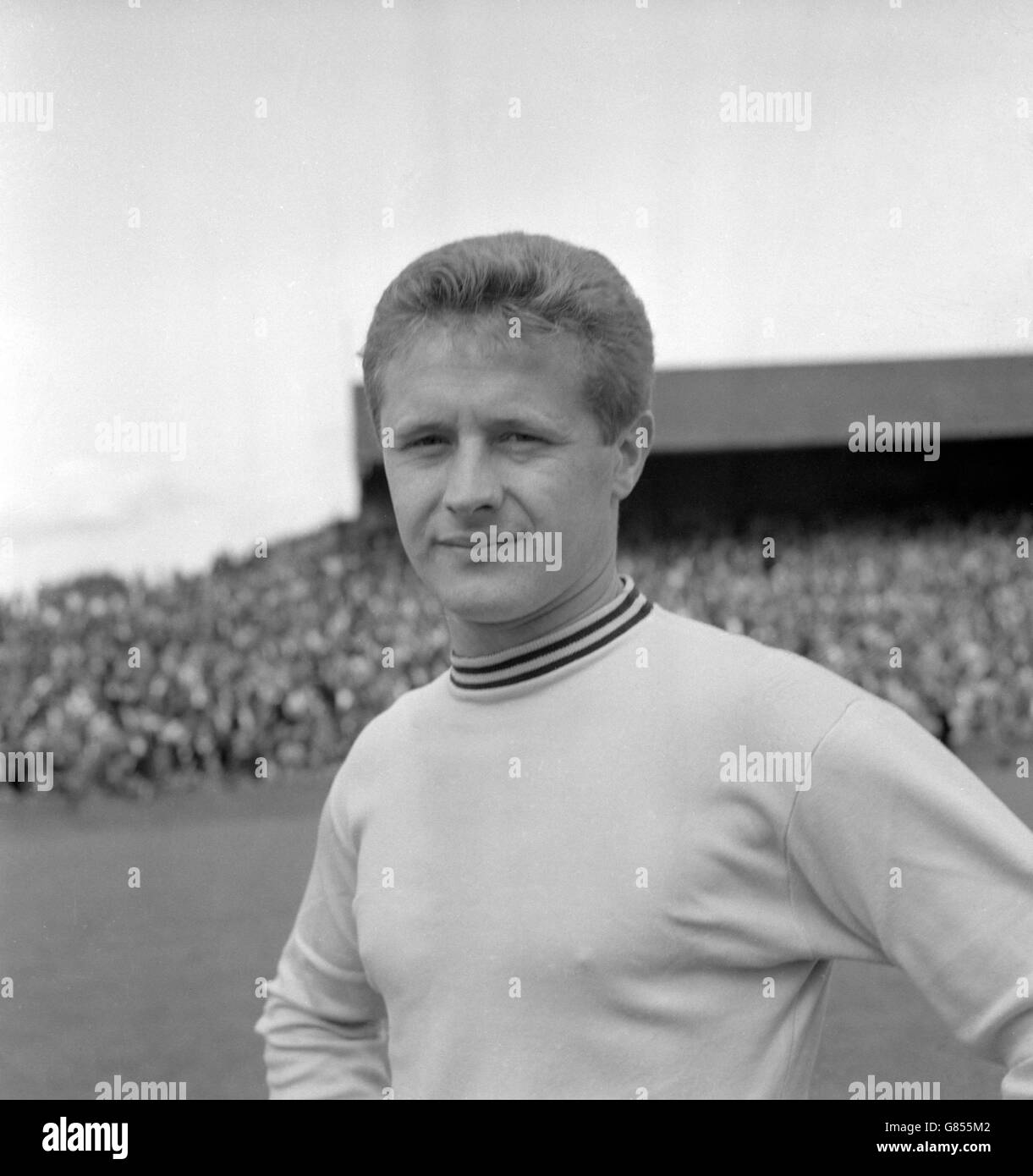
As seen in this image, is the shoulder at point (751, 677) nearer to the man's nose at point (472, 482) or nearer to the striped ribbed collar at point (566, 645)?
the striped ribbed collar at point (566, 645)

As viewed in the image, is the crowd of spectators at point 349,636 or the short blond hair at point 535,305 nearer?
the short blond hair at point 535,305

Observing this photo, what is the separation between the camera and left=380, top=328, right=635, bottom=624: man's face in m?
0.87

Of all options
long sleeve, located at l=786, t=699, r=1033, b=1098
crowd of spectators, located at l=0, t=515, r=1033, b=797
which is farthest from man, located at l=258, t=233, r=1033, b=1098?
crowd of spectators, located at l=0, t=515, r=1033, b=797

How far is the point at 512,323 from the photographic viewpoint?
87 cm

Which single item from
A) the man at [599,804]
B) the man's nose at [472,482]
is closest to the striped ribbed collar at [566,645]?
the man at [599,804]

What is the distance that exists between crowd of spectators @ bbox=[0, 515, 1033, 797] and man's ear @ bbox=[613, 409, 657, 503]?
17.1 ft

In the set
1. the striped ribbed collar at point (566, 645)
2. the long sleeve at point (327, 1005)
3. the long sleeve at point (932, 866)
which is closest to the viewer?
the long sleeve at point (932, 866)

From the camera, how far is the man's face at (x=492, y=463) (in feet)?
2.87

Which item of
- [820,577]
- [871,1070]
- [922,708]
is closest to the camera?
[871,1070]

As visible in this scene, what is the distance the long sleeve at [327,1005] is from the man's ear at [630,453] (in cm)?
35

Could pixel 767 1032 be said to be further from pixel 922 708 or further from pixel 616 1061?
pixel 922 708

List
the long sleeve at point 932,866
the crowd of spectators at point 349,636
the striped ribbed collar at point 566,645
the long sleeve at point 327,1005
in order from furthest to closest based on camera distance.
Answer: the crowd of spectators at point 349,636, the long sleeve at point 327,1005, the striped ribbed collar at point 566,645, the long sleeve at point 932,866

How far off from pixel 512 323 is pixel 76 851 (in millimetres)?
4770
